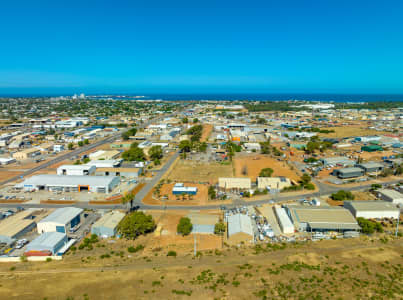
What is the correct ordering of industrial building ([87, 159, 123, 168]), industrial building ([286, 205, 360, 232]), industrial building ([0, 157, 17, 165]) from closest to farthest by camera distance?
industrial building ([286, 205, 360, 232]) → industrial building ([87, 159, 123, 168]) → industrial building ([0, 157, 17, 165])

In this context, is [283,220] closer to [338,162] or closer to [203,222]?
[203,222]

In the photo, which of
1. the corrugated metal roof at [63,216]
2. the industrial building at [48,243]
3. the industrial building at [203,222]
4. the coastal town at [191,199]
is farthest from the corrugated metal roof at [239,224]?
the corrugated metal roof at [63,216]

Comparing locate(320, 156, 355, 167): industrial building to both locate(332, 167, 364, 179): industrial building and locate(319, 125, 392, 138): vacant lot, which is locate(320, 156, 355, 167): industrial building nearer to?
locate(332, 167, 364, 179): industrial building

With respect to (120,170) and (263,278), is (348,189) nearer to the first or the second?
(263,278)

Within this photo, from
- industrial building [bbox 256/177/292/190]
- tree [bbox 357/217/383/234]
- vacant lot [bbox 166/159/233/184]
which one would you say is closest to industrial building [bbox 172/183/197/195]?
vacant lot [bbox 166/159/233/184]

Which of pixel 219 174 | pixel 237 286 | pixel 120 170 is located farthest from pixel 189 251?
pixel 120 170

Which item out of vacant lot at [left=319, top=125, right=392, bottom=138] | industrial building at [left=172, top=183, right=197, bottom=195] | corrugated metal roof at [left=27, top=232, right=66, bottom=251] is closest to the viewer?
corrugated metal roof at [left=27, top=232, right=66, bottom=251]

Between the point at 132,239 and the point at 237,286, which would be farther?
the point at 132,239

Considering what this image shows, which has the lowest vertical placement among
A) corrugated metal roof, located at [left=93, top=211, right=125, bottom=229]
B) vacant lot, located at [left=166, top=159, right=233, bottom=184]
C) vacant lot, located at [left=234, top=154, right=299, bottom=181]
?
vacant lot, located at [left=166, top=159, right=233, bottom=184]
